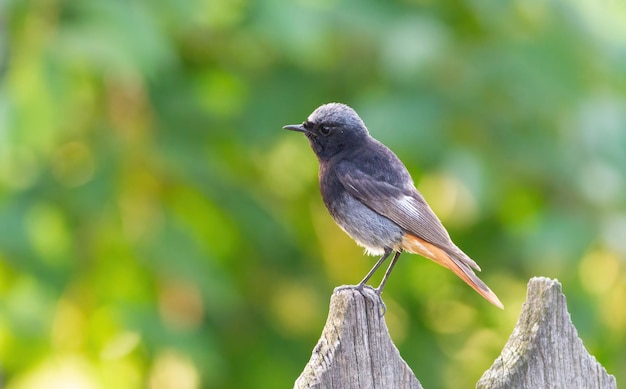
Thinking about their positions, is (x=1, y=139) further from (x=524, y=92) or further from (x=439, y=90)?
(x=524, y=92)

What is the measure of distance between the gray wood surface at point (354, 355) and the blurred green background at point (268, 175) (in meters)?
2.50

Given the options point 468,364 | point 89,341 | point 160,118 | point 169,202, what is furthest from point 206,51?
point 468,364

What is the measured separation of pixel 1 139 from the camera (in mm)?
4742

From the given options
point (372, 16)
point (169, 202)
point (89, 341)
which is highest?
point (372, 16)

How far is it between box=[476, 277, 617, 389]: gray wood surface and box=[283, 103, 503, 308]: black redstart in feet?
3.97

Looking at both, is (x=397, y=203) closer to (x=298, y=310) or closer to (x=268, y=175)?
(x=298, y=310)

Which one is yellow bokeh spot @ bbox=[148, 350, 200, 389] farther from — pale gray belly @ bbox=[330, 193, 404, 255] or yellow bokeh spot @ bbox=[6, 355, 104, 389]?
pale gray belly @ bbox=[330, 193, 404, 255]

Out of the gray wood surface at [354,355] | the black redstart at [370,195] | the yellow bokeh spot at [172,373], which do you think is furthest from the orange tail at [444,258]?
the yellow bokeh spot at [172,373]

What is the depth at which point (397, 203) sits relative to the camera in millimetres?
4316

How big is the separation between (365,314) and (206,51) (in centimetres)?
401

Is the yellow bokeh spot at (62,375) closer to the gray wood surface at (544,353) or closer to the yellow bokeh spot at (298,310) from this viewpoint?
the yellow bokeh spot at (298,310)

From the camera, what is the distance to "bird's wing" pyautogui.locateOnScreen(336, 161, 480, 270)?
163 inches

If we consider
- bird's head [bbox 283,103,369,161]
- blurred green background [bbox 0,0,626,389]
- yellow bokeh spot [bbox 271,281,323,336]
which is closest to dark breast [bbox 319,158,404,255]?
bird's head [bbox 283,103,369,161]

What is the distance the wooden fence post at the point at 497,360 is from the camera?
2695 millimetres
